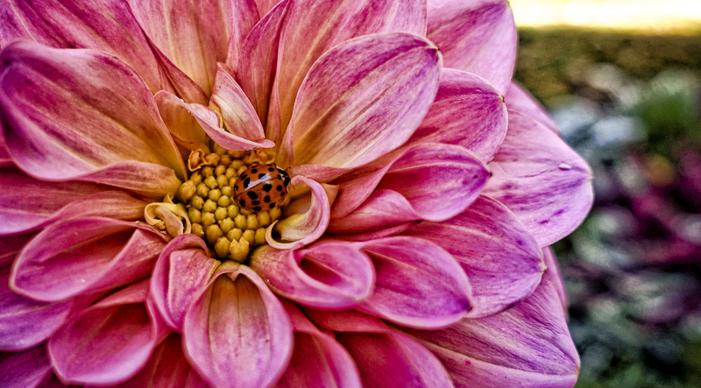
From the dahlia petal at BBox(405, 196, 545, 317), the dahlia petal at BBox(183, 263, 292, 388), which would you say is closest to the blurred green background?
the dahlia petal at BBox(405, 196, 545, 317)

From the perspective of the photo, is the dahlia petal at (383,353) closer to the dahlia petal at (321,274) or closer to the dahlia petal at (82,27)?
the dahlia petal at (321,274)

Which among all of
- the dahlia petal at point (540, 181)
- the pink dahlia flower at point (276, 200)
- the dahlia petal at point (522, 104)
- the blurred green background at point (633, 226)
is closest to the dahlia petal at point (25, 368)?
the pink dahlia flower at point (276, 200)

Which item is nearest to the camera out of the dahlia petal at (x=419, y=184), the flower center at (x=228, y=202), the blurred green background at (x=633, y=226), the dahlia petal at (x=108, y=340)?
the dahlia petal at (x=108, y=340)

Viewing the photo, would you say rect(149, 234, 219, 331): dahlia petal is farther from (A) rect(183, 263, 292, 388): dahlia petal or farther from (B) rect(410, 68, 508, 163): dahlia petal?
(B) rect(410, 68, 508, 163): dahlia petal

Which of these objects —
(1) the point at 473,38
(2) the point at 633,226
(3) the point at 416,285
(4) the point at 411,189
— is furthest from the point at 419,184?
(2) the point at 633,226

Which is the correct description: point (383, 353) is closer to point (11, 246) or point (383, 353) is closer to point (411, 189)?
point (411, 189)

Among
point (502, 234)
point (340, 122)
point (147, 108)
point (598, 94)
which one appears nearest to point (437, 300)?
point (502, 234)

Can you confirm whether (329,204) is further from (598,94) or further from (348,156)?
(598,94)
